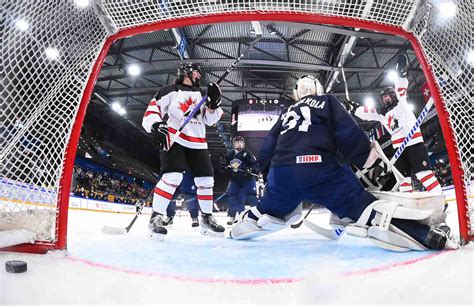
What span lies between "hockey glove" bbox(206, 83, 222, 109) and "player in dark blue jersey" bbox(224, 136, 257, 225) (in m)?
2.12

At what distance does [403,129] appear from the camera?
2967 mm

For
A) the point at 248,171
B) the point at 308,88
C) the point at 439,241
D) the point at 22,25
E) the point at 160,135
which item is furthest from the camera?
the point at 248,171

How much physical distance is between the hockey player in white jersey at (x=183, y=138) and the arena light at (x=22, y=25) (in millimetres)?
905

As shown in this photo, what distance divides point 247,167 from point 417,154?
2.16m

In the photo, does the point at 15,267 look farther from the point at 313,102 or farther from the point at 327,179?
the point at 313,102

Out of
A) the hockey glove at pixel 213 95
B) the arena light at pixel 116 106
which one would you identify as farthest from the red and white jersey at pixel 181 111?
the arena light at pixel 116 106

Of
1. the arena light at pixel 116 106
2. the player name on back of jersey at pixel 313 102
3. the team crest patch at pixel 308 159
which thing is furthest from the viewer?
the arena light at pixel 116 106

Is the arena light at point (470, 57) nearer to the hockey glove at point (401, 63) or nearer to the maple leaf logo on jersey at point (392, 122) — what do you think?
the hockey glove at point (401, 63)

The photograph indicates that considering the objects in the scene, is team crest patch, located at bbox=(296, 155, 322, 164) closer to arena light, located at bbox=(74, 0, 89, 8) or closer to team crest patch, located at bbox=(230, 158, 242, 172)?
arena light, located at bbox=(74, 0, 89, 8)

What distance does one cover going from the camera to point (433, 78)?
1533 mm

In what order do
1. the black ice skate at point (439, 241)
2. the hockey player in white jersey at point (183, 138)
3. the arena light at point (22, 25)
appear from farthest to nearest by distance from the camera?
1. the hockey player in white jersey at point (183, 138)
2. the arena light at point (22, 25)
3. the black ice skate at point (439, 241)

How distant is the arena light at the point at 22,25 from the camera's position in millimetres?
1436

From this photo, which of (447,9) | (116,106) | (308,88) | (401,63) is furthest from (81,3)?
(116,106)

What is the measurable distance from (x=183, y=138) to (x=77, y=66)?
2.85 ft
